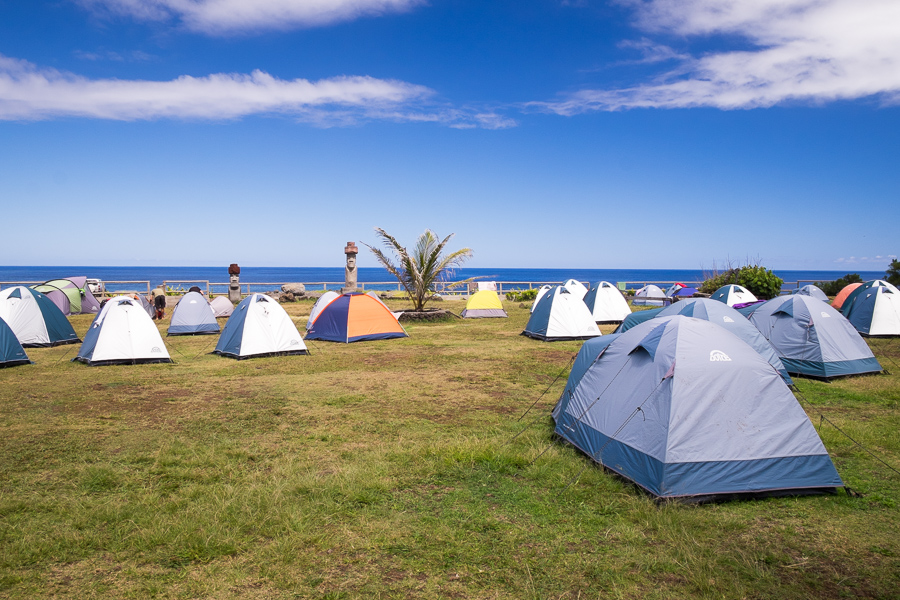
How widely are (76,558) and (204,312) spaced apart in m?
15.0

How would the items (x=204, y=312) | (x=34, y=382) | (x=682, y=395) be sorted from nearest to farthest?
(x=682, y=395), (x=34, y=382), (x=204, y=312)

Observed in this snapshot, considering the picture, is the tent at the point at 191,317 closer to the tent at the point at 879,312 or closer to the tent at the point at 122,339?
the tent at the point at 122,339

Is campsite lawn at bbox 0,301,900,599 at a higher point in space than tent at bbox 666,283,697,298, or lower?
lower

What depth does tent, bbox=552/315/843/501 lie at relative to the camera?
514 cm

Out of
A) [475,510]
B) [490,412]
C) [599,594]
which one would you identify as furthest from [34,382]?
[599,594]

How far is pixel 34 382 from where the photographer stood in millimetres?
10508

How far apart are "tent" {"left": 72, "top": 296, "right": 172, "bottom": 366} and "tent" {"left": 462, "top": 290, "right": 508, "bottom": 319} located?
12936mm

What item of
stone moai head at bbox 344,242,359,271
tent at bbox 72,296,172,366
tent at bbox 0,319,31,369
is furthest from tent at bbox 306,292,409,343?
stone moai head at bbox 344,242,359,271

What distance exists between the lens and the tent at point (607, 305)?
20656mm

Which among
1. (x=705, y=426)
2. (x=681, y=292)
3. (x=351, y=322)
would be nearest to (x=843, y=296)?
(x=681, y=292)

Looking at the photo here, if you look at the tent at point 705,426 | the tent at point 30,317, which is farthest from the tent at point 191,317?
the tent at point 705,426

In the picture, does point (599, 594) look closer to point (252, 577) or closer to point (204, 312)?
point (252, 577)

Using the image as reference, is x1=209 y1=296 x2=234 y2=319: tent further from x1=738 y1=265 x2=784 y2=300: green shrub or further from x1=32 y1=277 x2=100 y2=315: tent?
x1=738 y1=265 x2=784 y2=300: green shrub

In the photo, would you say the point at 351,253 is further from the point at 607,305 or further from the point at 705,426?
the point at 705,426
